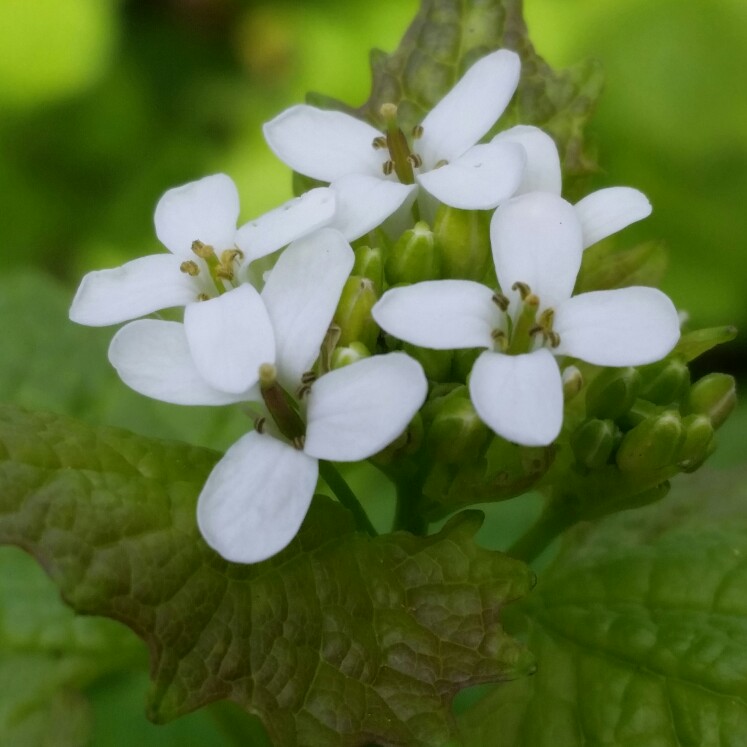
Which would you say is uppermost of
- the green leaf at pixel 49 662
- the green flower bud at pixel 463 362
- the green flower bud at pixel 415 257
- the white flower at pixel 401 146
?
the white flower at pixel 401 146

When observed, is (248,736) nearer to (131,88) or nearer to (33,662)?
(33,662)

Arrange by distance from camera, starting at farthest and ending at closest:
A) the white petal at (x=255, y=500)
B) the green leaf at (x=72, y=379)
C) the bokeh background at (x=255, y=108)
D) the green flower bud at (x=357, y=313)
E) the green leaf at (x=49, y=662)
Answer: the bokeh background at (x=255, y=108) < the green leaf at (x=72, y=379) < the green leaf at (x=49, y=662) < the green flower bud at (x=357, y=313) < the white petal at (x=255, y=500)

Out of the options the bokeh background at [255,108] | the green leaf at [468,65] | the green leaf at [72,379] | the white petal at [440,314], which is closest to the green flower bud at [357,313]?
the white petal at [440,314]

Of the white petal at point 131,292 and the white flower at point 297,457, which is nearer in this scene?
the white flower at point 297,457

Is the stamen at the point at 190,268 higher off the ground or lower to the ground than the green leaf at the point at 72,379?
higher

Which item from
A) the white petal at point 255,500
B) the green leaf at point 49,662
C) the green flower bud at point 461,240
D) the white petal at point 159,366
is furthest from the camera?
the green leaf at point 49,662

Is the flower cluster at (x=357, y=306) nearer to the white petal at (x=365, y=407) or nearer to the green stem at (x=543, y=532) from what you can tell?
the white petal at (x=365, y=407)

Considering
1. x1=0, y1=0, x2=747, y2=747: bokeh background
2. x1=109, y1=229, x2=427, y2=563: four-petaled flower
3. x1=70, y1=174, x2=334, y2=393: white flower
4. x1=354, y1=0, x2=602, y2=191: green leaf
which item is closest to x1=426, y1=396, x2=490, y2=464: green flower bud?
x1=109, y1=229, x2=427, y2=563: four-petaled flower
